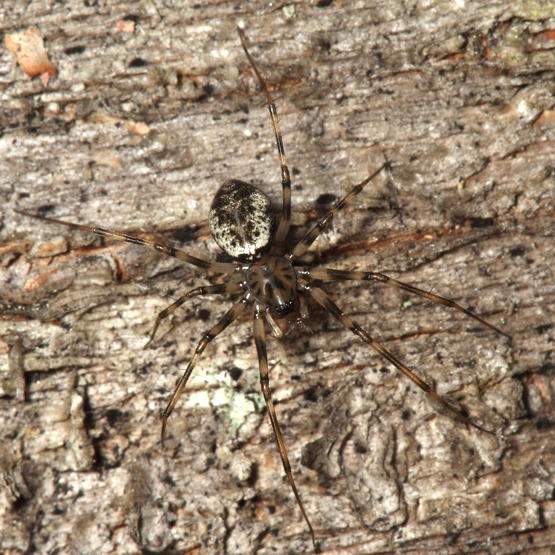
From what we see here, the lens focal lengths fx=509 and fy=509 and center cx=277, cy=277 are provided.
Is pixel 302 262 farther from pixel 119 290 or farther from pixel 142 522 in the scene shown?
pixel 142 522

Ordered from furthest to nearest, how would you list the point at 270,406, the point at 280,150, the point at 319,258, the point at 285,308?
the point at 319,258, the point at 285,308, the point at 280,150, the point at 270,406

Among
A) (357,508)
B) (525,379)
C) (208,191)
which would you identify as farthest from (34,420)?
(525,379)

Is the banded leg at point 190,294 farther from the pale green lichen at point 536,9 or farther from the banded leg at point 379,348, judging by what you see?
the pale green lichen at point 536,9

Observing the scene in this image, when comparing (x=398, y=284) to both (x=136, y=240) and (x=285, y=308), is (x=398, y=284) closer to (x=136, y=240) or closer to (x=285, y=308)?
(x=285, y=308)

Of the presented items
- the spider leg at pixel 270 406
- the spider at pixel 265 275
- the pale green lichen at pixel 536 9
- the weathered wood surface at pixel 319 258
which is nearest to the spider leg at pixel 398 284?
the spider at pixel 265 275

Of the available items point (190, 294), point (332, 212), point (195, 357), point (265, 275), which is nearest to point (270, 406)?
point (195, 357)

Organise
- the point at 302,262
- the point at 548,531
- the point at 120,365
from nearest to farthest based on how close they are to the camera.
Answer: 1. the point at 548,531
2. the point at 120,365
3. the point at 302,262

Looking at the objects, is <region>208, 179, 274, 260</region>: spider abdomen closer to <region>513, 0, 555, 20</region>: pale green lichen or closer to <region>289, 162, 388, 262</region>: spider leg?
<region>289, 162, 388, 262</region>: spider leg

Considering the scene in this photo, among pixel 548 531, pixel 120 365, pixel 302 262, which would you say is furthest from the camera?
pixel 302 262
